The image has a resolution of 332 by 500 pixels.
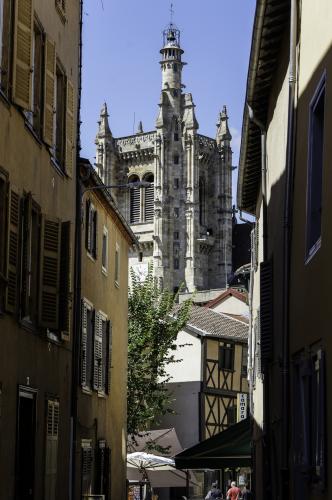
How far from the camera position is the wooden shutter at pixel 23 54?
1431 centimetres

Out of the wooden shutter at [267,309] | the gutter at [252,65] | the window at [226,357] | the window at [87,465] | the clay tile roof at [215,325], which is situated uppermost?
the clay tile roof at [215,325]

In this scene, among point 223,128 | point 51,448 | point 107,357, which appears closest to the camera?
point 51,448

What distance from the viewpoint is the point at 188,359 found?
176 feet

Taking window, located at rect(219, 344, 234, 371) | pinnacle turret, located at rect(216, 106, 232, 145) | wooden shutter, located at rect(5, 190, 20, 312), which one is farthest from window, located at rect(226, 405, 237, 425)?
pinnacle turret, located at rect(216, 106, 232, 145)

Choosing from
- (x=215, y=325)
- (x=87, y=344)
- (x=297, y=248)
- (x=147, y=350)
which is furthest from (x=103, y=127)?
(x=297, y=248)

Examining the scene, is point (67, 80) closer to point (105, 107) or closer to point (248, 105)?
point (248, 105)

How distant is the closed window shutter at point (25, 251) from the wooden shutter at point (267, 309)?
10.8 ft

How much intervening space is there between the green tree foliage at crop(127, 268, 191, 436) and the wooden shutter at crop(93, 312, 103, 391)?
63.0ft

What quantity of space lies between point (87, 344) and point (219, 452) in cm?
329

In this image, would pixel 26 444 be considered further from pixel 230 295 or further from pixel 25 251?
pixel 230 295

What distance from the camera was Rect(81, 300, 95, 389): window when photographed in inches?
856

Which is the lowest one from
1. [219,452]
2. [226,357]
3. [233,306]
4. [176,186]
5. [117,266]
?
[219,452]

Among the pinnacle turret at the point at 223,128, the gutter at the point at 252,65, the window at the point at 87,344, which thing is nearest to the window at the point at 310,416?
the gutter at the point at 252,65

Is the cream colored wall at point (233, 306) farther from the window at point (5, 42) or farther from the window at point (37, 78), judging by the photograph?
the window at point (5, 42)
